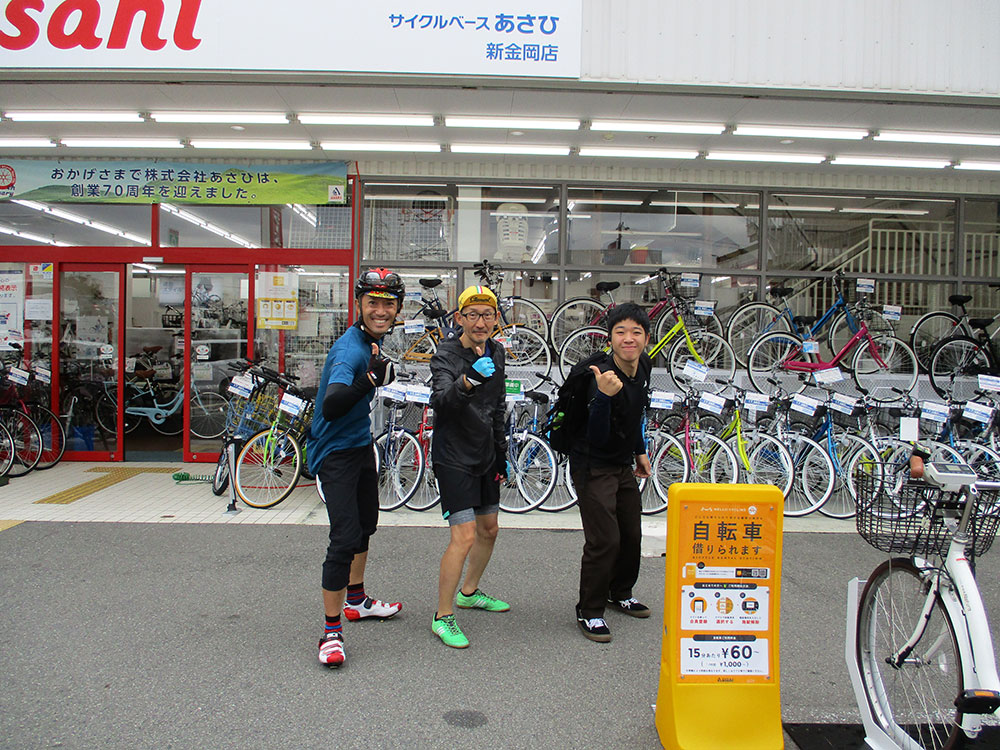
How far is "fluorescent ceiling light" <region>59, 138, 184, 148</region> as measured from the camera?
25.1ft

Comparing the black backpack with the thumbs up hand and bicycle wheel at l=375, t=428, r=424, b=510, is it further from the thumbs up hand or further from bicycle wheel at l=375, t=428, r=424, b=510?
bicycle wheel at l=375, t=428, r=424, b=510

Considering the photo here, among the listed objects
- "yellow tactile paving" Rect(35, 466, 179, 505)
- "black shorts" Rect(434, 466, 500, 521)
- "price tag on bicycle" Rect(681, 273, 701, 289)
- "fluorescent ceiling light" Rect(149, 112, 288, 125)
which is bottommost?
"yellow tactile paving" Rect(35, 466, 179, 505)

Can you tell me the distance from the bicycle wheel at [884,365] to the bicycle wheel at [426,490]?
5.25 metres

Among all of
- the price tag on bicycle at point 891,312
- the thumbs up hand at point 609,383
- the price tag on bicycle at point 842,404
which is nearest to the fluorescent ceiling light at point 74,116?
the thumbs up hand at point 609,383

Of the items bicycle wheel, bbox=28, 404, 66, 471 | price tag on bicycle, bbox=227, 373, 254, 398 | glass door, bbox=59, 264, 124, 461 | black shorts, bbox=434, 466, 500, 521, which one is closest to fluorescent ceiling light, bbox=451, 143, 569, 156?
price tag on bicycle, bbox=227, 373, 254, 398

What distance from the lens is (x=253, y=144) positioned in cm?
768

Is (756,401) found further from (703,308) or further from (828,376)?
(703,308)

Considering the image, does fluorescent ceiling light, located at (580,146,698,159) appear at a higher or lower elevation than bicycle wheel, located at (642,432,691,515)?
higher

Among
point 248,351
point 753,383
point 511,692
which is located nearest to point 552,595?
point 511,692

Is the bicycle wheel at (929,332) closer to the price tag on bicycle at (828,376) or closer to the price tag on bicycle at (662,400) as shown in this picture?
the price tag on bicycle at (828,376)

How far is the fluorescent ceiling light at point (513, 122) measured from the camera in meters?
6.74

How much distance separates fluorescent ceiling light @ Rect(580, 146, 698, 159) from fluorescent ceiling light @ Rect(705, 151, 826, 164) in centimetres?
31

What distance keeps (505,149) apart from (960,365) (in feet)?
20.6

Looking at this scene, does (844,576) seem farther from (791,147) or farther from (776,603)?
(791,147)
